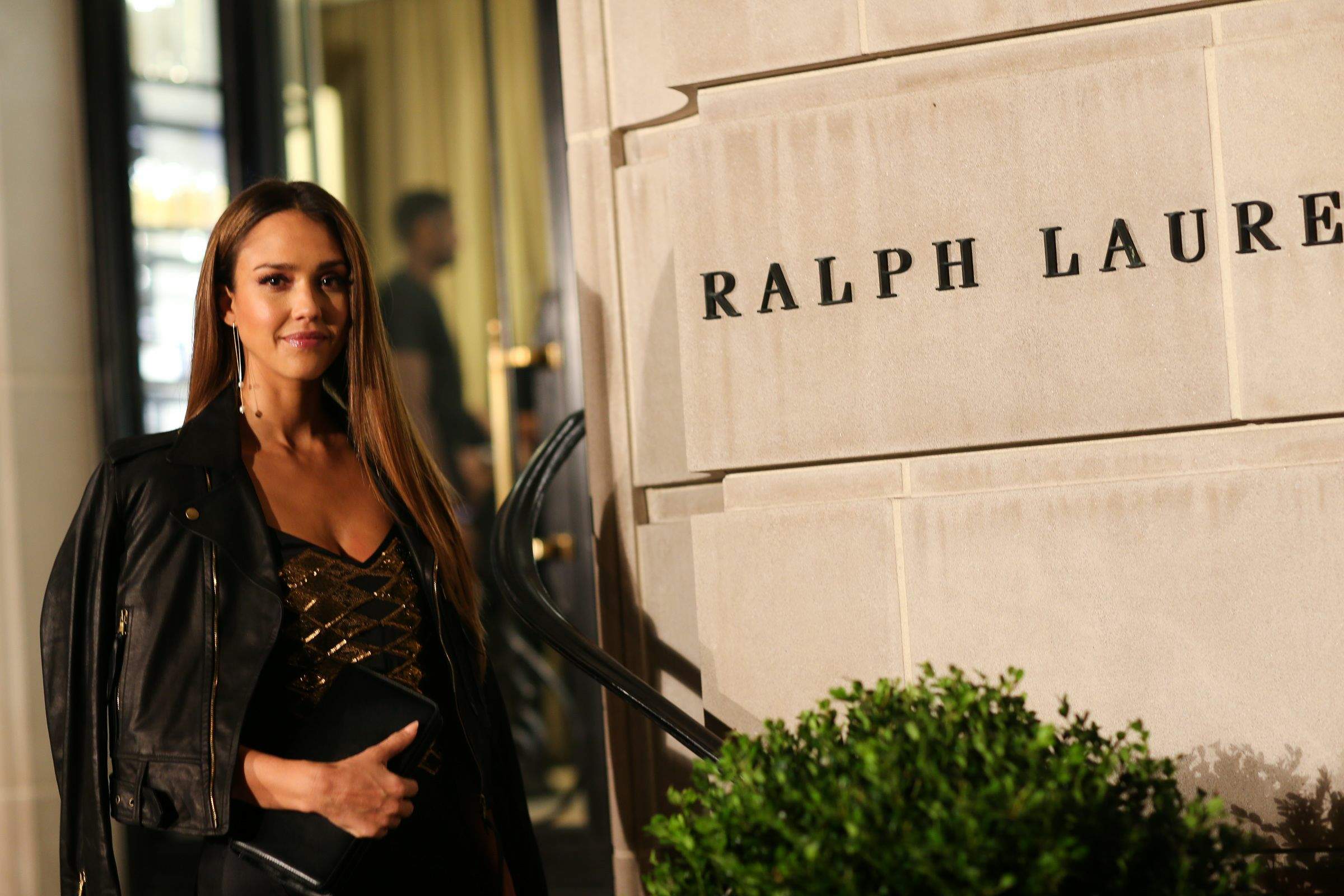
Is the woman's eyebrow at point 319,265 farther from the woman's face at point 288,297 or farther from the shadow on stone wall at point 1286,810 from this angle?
the shadow on stone wall at point 1286,810

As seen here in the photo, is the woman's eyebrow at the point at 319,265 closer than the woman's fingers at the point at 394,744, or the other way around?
the woman's fingers at the point at 394,744

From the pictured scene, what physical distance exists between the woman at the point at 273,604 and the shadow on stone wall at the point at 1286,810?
4.44 ft

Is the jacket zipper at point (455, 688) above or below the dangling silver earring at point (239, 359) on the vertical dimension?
below

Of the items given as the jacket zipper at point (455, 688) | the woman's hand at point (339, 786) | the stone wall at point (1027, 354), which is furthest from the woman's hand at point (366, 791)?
the stone wall at point (1027, 354)

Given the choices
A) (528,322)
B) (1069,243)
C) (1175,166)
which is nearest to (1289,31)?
(1175,166)

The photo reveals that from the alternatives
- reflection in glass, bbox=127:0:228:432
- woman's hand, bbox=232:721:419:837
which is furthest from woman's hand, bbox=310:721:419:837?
reflection in glass, bbox=127:0:228:432

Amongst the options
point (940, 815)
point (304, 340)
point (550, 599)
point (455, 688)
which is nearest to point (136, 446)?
point (304, 340)

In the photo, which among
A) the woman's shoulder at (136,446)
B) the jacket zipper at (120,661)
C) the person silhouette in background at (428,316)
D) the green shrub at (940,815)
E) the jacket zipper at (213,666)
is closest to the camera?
the green shrub at (940,815)

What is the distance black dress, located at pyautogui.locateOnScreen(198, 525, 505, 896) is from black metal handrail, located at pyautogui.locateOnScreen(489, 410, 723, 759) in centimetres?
41

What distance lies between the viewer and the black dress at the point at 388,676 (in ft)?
8.14

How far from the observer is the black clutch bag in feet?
7.80

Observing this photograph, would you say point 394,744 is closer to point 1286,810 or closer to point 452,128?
point 1286,810

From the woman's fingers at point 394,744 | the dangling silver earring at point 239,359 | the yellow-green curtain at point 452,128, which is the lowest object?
the woman's fingers at point 394,744

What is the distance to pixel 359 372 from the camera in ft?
9.32
